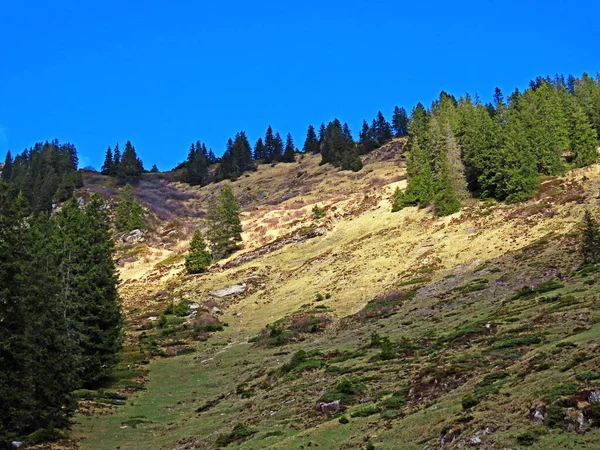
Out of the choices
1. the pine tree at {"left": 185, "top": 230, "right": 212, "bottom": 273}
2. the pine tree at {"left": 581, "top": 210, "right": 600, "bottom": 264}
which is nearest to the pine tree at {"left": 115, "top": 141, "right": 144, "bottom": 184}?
the pine tree at {"left": 185, "top": 230, "right": 212, "bottom": 273}

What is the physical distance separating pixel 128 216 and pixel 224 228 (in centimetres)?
3283

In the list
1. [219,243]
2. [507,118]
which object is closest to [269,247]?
[219,243]

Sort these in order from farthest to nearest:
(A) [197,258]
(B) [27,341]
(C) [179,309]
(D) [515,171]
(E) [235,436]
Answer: (A) [197,258]
(D) [515,171]
(C) [179,309]
(B) [27,341]
(E) [235,436]

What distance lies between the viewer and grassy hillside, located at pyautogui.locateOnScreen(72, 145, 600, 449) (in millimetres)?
17294

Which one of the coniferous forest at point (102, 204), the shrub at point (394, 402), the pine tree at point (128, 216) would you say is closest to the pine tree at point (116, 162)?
the coniferous forest at point (102, 204)

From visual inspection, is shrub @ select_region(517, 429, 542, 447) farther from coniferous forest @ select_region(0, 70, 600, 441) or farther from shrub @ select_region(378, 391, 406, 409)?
coniferous forest @ select_region(0, 70, 600, 441)

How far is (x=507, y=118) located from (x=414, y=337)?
72.2 meters

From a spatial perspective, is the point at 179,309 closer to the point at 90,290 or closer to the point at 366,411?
the point at 90,290

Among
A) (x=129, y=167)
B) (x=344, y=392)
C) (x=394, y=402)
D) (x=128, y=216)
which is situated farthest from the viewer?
(x=129, y=167)

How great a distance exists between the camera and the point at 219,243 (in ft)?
297

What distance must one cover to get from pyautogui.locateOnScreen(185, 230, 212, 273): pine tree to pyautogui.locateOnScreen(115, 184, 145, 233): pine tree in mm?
31080

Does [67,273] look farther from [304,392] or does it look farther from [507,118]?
[507,118]

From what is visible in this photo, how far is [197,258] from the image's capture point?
84312 millimetres

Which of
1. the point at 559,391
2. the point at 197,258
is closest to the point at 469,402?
the point at 559,391
